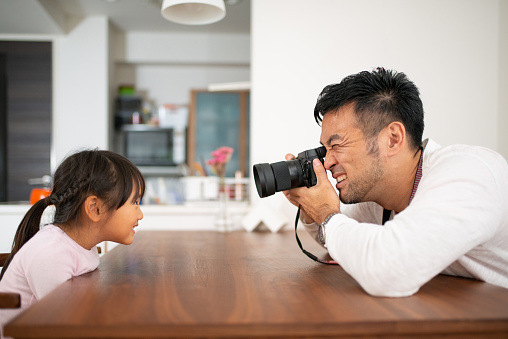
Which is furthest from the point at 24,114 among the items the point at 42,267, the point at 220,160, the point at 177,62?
the point at 42,267

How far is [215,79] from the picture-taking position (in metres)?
5.08

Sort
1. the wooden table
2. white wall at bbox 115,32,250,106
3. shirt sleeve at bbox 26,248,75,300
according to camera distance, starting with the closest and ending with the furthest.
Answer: the wooden table → shirt sleeve at bbox 26,248,75,300 → white wall at bbox 115,32,250,106

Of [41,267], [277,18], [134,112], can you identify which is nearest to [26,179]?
[134,112]

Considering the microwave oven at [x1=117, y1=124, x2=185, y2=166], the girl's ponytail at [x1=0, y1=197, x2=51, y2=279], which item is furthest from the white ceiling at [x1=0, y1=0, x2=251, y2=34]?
the girl's ponytail at [x1=0, y1=197, x2=51, y2=279]

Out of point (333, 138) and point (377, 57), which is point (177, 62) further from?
point (333, 138)

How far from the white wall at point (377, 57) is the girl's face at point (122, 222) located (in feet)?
3.61

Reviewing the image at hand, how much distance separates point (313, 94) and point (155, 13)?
2.61 meters

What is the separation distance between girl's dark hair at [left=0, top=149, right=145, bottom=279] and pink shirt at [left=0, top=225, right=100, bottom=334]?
0.07 metres

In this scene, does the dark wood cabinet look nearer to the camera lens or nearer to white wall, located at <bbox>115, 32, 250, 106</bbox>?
white wall, located at <bbox>115, 32, 250, 106</bbox>

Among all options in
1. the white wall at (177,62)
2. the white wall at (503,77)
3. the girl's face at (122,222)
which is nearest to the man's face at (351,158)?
the girl's face at (122,222)

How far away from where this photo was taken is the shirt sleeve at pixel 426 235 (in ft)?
2.65

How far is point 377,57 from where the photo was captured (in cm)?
216

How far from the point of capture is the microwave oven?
15.3 ft

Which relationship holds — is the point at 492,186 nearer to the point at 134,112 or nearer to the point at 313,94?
the point at 313,94
